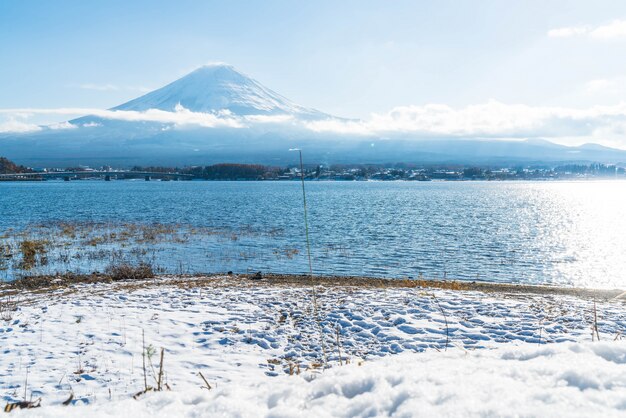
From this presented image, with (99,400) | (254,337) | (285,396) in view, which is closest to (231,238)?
(254,337)

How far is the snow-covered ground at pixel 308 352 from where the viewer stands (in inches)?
150

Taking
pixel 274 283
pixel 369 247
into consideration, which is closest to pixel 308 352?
pixel 274 283

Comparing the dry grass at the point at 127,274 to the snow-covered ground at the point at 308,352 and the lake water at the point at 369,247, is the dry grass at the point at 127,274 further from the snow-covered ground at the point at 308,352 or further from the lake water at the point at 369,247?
the lake water at the point at 369,247

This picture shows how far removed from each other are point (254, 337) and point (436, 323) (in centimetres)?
466

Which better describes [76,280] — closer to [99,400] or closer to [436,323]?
[99,400]

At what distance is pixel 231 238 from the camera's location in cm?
3591

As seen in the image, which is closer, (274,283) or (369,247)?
(274,283)

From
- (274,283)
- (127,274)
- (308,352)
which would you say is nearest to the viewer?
(308,352)

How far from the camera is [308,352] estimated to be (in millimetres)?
9078

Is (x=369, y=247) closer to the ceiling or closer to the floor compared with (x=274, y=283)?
closer to the floor

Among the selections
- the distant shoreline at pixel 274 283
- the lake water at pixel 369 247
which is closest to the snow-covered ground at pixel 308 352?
the distant shoreline at pixel 274 283

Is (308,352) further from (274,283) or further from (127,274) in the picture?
(127,274)

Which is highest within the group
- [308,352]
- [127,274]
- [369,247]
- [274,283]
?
[308,352]

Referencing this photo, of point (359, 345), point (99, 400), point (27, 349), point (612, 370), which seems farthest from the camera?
point (359, 345)
